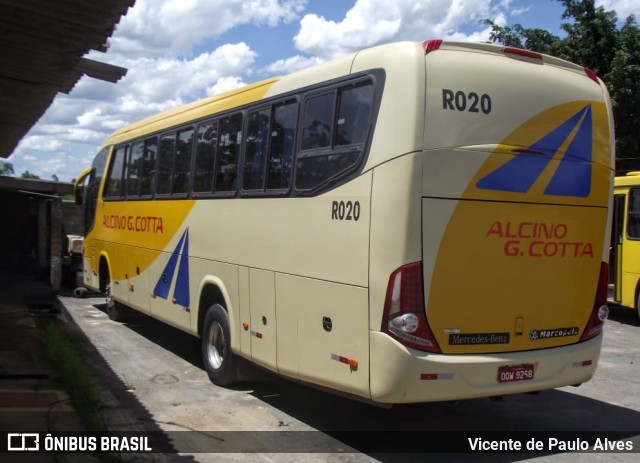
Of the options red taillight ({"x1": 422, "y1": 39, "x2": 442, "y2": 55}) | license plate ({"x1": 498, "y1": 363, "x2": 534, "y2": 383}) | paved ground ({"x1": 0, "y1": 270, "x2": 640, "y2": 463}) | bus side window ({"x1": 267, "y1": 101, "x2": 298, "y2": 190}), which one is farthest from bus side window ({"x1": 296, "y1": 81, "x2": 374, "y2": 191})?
paved ground ({"x1": 0, "y1": 270, "x2": 640, "y2": 463})

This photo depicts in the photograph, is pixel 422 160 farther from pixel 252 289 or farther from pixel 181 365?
pixel 181 365

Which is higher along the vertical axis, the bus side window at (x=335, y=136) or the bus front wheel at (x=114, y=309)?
the bus side window at (x=335, y=136)

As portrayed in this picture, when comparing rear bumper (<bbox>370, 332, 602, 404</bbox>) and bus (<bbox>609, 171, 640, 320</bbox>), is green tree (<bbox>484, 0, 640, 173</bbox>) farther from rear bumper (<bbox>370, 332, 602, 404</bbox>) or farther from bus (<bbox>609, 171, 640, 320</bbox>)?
rear bumper (<bbox>370, 332, 602, 404</bbox>)

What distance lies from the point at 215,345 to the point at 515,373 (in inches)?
153

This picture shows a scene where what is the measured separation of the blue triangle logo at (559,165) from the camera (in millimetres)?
5219

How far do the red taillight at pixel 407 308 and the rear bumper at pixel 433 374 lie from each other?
8 cm

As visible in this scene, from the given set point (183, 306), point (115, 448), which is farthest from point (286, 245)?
point (183, 306)

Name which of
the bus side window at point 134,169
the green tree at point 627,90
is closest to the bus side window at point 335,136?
the bus side window at point 134,169

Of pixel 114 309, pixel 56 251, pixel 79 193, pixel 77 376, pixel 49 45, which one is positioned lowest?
pixel 77 376

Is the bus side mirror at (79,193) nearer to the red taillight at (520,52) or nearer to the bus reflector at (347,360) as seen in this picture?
the bus reflector at (347,360)

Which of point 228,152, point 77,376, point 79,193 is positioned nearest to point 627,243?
point 228,152

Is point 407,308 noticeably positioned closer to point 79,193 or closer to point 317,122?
point 317,122

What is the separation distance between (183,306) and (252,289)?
214 centimetres

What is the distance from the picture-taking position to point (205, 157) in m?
8.07
